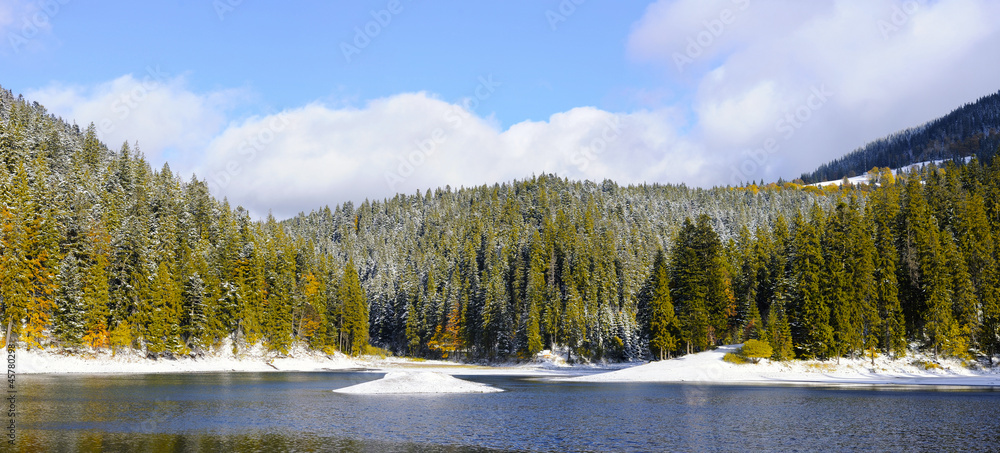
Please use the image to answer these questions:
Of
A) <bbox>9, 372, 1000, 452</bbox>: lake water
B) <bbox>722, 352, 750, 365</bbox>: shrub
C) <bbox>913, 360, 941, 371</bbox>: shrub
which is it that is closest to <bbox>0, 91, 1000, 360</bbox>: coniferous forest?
<bbox>913, 360, 941, 371</bbox>: shrub

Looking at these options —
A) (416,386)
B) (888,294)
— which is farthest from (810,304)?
(416,386)

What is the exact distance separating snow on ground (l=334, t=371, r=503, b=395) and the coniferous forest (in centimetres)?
4326

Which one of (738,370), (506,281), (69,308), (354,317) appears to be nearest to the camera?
(738,370)

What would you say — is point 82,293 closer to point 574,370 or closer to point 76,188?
point 76,188

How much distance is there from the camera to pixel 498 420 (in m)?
37.3

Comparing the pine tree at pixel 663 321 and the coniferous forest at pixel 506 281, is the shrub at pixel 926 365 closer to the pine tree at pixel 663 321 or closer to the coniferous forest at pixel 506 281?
the coniferous forest at pixel 506 281

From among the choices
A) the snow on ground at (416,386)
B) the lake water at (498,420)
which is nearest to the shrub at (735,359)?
the lake water at (498,420)

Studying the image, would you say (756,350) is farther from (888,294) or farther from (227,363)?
(227,363)

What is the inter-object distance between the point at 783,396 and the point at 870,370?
35952 mm

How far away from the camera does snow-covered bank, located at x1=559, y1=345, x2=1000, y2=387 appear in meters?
76.7

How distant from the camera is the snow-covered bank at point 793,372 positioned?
76.7 metres

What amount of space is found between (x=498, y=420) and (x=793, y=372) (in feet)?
188

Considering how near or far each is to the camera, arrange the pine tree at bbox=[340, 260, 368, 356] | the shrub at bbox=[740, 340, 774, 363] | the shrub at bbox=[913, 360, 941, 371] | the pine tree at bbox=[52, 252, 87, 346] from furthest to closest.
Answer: the pine tree at bbox=[340, 260, 368, 356]
the pine tree at bbox=[52, 252, 87, 346]
the shrub at bbox=[913, 360, 941, 371]
the shrub at bbox=[740, 340, 774, 363]

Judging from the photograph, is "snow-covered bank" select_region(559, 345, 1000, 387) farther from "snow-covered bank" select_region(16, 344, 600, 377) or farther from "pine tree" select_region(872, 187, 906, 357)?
"snow-covered bank" select_region(16, 344, 600, 377)
